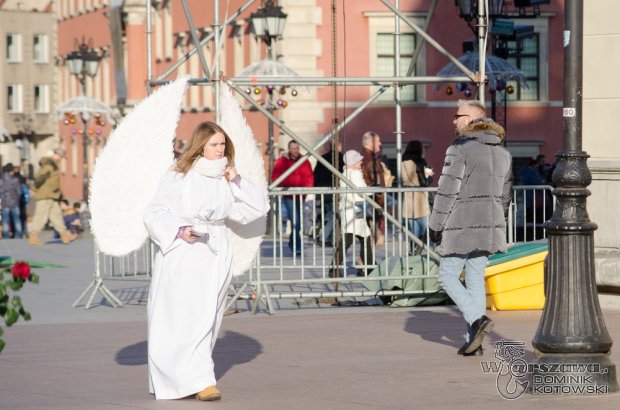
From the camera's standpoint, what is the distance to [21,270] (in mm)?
6965

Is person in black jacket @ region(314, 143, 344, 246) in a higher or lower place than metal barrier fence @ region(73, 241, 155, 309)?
higher

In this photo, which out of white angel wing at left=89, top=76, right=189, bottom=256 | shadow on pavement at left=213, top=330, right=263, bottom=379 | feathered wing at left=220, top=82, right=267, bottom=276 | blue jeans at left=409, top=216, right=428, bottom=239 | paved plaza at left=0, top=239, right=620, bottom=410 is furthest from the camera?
blue jeans at left=409, top=216, right=428, bottom=239

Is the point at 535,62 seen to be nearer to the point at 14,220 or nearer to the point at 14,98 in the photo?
the point at 14,220

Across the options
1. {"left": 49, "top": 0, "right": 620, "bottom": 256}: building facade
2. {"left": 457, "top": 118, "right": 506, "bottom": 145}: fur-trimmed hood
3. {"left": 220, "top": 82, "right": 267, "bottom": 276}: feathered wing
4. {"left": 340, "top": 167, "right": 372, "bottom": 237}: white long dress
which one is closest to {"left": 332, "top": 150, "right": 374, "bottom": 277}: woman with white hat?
{"left": 340, "top": 167, "right": 372, "bottom": 237}: white long dress

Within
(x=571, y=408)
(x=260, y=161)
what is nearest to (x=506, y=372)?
(x=571, y=408)

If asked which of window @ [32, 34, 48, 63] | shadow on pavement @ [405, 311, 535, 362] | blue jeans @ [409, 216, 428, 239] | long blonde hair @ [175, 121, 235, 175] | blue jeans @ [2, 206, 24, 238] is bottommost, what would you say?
shadow on pavement @ [405, 311, 535, 362]

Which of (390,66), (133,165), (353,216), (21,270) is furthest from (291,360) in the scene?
(390,66)

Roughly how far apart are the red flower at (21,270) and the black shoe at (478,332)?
16.5 ft

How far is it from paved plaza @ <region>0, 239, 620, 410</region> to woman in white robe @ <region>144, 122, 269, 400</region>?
191 millimetres

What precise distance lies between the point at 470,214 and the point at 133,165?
10.6 ft

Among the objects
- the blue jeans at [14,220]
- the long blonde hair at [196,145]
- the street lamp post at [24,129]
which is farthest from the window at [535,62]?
the street lamp post at [24,129]

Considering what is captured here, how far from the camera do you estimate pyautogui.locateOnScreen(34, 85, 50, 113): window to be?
97.3m

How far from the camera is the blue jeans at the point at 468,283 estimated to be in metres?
11.6

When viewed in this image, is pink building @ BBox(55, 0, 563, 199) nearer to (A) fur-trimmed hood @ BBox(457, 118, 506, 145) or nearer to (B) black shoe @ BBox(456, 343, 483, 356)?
(A) fur-trimmed hood @ BBox(457, 118, 506, 145)
